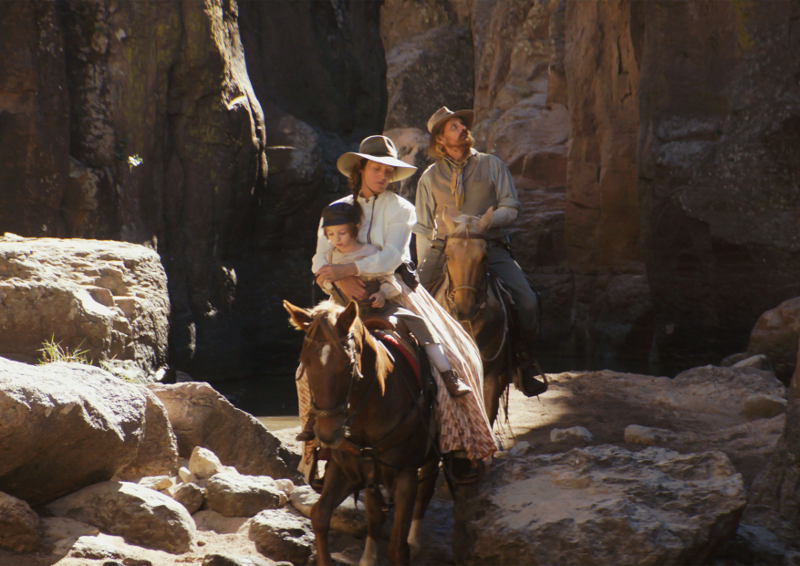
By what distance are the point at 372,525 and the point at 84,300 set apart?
3.14 metres

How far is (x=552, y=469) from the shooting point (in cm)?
432

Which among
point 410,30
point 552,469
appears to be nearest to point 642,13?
point 552,469

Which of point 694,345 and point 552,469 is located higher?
point 552,469

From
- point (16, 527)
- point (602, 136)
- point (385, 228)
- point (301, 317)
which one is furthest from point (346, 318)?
point (602, 136)

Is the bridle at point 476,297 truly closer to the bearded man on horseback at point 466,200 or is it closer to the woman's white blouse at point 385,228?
the bearded man on horseback at point 466,200

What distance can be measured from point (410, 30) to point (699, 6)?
22268 millimetres

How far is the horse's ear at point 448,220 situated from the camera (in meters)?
5.66

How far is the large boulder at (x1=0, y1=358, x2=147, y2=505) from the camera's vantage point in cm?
383

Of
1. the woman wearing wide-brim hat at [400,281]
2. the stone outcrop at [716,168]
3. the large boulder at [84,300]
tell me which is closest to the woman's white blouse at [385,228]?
the woman wearing wide-brim hat at [400,281]

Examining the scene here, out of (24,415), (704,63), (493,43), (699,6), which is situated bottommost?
(24,415)

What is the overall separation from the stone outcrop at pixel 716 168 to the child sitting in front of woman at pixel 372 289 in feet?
31.8

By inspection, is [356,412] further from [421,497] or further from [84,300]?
[84,300]

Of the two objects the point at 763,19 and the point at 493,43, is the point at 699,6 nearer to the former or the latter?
the point at 763,19

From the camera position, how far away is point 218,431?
5.70 meters
